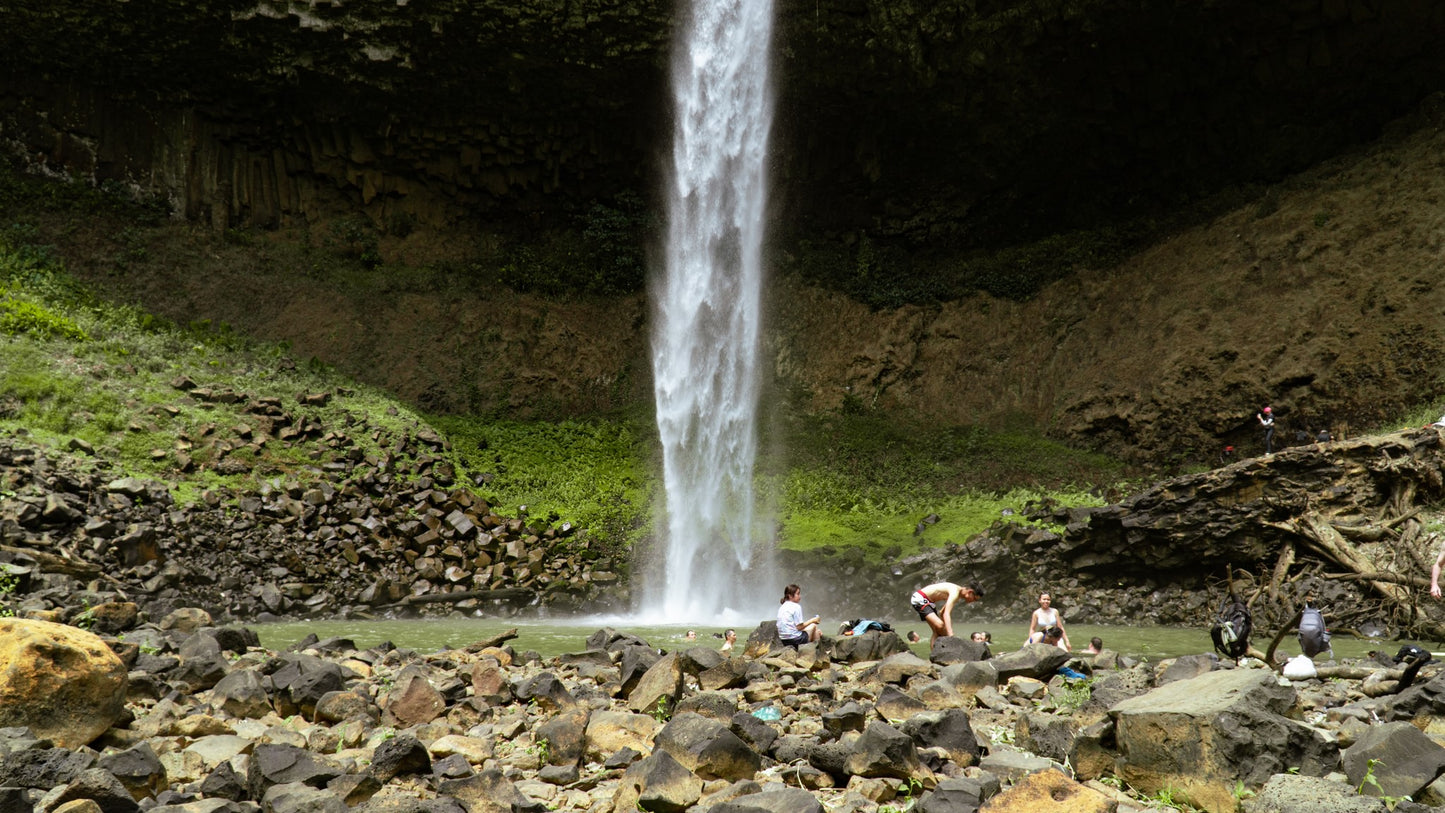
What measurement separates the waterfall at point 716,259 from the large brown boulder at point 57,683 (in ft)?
48.7

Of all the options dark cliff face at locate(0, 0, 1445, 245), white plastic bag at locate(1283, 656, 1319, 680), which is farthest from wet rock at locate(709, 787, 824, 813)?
dark cliff face at locate(0, 0, 1445, 245)

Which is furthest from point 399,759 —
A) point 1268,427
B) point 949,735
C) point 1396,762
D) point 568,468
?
point 1268,427

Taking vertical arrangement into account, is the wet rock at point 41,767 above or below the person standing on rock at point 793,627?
above

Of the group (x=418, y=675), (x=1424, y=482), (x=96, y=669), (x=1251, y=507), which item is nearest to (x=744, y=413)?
(x=1251, y=507)

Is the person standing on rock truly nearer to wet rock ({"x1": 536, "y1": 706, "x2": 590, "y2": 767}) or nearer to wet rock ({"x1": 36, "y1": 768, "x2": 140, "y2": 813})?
wet rock ({"x1": 536, "y1": 706, "x2": 590, "y2": 767})

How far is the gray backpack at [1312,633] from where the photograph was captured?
8797mm

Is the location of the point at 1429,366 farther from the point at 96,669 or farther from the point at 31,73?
the point at 31,73

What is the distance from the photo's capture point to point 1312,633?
8805 millimetres

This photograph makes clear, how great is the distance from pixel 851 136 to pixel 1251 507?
55.5ft

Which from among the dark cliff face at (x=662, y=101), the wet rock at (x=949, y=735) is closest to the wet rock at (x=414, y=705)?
the wet rock at (x=949, y=735)

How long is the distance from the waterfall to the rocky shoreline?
13216 mm

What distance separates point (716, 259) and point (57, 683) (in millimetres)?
19751

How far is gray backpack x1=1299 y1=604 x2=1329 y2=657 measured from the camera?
8797 millimetres

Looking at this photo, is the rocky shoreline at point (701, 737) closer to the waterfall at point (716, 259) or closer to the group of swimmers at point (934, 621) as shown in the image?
the group of swimmers at point (934, 621)
